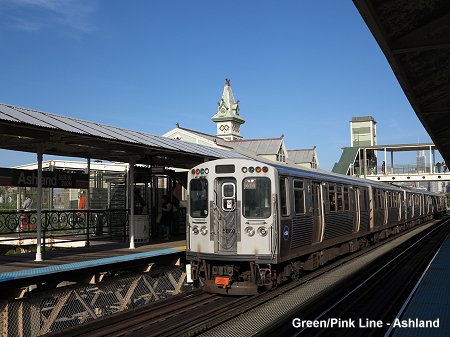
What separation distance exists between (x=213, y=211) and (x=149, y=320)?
9.30ft

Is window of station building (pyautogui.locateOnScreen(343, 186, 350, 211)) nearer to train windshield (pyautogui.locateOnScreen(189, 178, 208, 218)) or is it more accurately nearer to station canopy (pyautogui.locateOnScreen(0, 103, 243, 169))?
station canopy (pyautogui.locateOnScreen(0, 103, 243, 169))

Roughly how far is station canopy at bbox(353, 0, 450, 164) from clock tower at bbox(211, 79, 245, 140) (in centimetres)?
5927

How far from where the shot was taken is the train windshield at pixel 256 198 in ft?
32.7

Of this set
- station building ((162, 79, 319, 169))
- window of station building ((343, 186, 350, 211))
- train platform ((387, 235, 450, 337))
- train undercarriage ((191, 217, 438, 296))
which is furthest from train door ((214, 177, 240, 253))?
station building ((162, 79, 319, 169))

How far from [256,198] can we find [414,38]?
4.66 m

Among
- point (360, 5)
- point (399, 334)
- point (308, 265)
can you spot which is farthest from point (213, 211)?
point (360, 5)

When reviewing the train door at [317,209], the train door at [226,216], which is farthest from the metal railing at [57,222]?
the train door at [317,209]

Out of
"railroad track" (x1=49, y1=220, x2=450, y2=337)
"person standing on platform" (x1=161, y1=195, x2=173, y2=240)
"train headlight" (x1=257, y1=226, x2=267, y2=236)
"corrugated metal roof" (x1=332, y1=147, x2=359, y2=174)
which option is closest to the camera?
"railroad track" (x1=49, y1=220, x2=450, y2=337)

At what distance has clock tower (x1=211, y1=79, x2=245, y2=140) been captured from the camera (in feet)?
226

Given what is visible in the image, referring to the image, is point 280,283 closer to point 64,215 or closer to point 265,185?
point 265,185

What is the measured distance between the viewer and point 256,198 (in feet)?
33.0

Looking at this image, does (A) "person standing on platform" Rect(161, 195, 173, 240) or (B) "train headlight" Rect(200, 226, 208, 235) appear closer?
(B) "train headlight" Rect(200, 226, 208, 235)

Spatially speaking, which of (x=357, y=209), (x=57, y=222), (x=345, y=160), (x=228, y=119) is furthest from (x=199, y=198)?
(x=228, y=119)

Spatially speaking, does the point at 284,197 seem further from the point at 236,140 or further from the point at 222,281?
the point at 236,140
